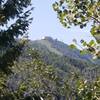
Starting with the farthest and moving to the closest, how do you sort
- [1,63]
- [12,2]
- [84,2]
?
1. [12,2]
2. [1,63]
3. [84,2]

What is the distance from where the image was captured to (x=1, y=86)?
2102 centimetres

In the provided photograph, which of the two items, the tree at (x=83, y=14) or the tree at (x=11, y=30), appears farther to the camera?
the tree at (x=11, y=30)

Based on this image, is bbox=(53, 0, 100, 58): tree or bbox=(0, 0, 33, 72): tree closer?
bbox=(53, 0, 100, 58): tree

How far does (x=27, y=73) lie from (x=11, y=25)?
1644cm

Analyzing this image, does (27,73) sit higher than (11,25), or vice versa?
(11,25)

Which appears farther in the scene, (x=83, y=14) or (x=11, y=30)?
(x=11, y=30)

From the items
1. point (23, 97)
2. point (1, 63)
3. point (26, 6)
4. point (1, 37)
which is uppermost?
point (26, 6)

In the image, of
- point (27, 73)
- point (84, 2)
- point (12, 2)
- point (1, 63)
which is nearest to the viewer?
point (84, 2)

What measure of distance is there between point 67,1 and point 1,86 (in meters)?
15.5

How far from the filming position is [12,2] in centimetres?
2145

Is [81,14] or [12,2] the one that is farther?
[12,2]

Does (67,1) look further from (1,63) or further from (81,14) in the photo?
(1,63)

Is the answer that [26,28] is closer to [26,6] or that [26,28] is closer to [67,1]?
[26,6]

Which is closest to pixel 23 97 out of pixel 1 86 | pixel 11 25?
pixel 1 86
